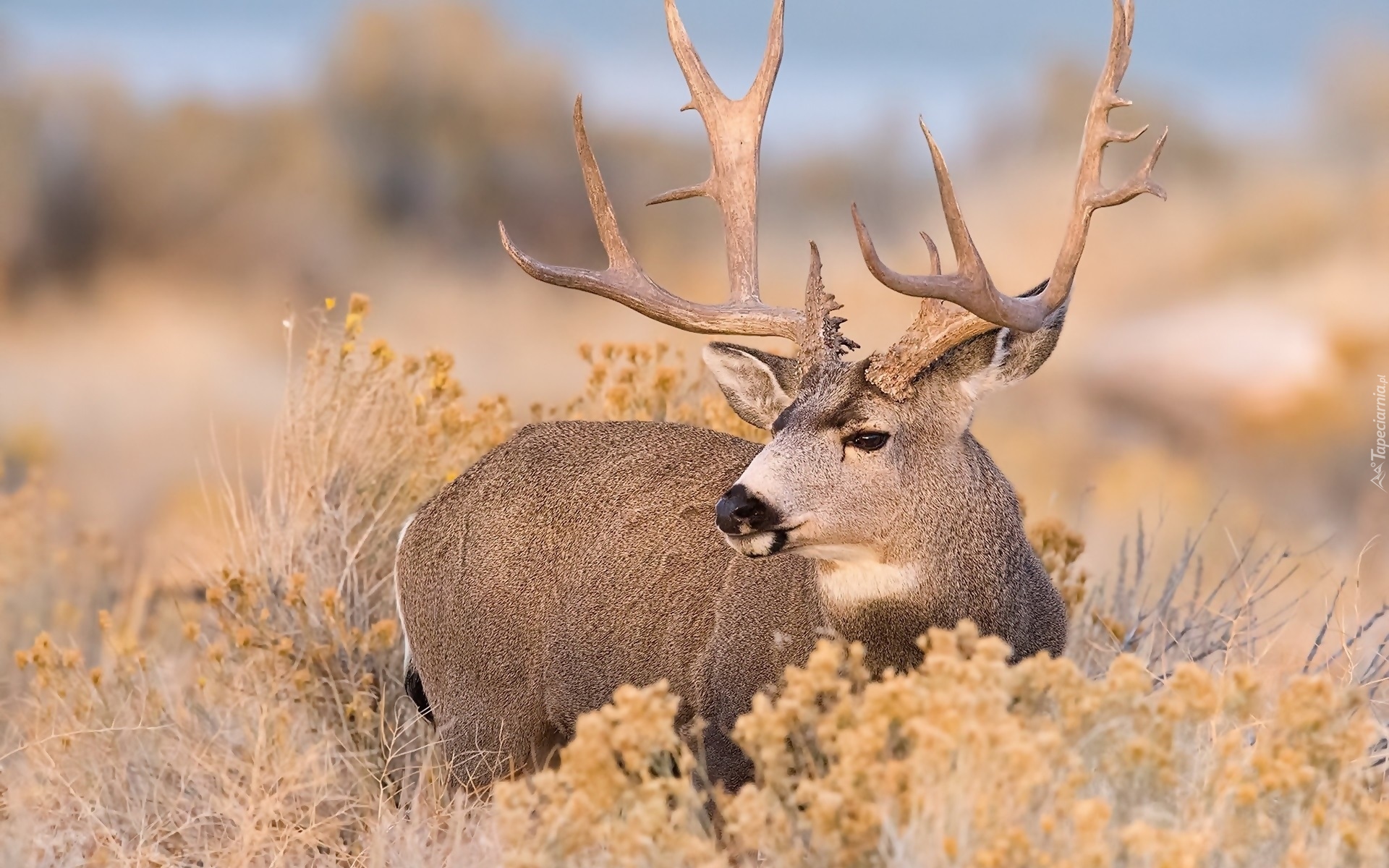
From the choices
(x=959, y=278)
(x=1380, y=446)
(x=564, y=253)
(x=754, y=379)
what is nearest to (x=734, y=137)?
(x=754, y=379)

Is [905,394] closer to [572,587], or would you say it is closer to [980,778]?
[572,587]

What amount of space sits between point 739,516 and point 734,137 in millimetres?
1665

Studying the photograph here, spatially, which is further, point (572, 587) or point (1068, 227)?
point (572, 587)

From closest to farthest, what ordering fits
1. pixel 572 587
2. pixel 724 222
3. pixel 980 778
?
pixel 980 778, pixel 572 587, pixel 724 222

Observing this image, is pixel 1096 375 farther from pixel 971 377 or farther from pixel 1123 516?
pixel 971 377

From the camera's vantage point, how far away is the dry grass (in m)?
3.49

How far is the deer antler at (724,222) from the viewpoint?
502 cm

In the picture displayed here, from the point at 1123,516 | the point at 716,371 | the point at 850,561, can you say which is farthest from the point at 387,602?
the point at 1123,516

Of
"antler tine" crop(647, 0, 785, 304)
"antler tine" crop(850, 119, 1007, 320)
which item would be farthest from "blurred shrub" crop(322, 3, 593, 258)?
"antler tine" crop(850, 119, 1007, 320)

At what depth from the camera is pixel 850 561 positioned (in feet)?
14.9

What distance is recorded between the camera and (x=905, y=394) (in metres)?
4.58

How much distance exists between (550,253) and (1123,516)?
1815cm

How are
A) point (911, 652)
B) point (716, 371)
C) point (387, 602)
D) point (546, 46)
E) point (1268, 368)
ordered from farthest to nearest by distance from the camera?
point (546, 46), point (1268, 368), point (387, 602), point (716, 371), point (911, 652)

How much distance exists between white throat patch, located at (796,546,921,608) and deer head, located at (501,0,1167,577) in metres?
0.01
